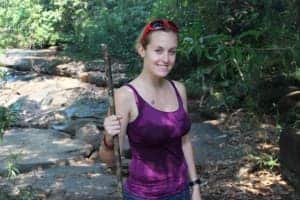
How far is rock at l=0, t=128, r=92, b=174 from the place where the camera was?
614 cm

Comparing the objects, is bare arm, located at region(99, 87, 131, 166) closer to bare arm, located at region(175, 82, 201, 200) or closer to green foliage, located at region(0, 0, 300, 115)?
bare arm, located at region(175, 82, 201, 200)

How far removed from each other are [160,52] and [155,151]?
371 millimetres

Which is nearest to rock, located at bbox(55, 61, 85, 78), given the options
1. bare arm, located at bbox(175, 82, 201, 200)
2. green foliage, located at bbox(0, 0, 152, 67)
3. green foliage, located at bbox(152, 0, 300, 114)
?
green foliage, located at bbox(0, 0, 152, 67)

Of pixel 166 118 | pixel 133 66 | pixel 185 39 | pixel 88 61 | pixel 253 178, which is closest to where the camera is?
pixel 166 118

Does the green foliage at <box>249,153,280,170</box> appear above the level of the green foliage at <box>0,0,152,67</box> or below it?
below

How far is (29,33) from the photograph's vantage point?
547 inches

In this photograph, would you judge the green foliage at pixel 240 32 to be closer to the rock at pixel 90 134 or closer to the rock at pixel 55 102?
the rock at pixel 90 134

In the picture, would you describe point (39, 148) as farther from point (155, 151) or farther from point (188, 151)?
point (155, 151)

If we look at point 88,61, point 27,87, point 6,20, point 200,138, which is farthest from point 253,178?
point 6,20

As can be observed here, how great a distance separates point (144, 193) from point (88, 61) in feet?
31.4

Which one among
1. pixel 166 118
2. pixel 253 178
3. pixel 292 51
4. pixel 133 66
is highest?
pixel 292 51

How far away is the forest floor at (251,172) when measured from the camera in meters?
5.13

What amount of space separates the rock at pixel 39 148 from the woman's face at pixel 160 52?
3866 millimetres

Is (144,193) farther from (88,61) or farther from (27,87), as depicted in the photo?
(88,61)
